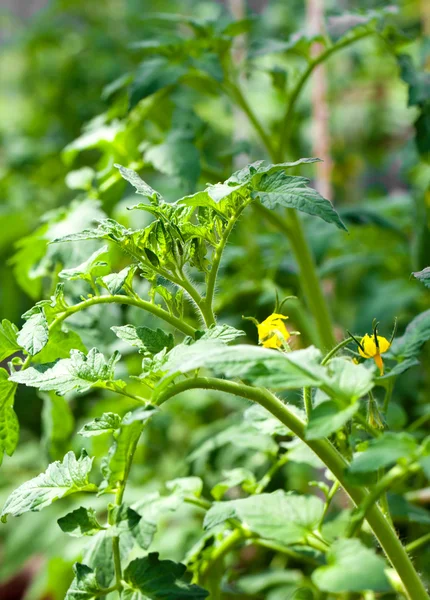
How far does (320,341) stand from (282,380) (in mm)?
570

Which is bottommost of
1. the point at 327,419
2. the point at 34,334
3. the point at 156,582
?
the point at 156,582

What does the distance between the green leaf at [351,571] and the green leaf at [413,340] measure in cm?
15

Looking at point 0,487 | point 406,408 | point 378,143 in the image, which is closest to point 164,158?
point 406,408

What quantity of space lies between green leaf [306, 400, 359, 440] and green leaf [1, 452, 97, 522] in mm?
199

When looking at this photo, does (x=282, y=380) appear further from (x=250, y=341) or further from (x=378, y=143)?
(x=378, y=143)

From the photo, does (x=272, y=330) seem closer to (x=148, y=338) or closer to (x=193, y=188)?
(x=148, y=338)

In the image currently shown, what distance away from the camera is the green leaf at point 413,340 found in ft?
1.71

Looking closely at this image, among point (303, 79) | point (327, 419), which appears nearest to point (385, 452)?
point (327, 419)

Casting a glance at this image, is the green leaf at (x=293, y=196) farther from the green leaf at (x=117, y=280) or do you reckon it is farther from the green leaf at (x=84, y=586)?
the green leaf at (x=84, y=586)

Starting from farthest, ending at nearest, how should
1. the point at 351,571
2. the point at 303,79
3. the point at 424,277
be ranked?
the point at 303,79 → the point at 424,277 → the point at 351,571

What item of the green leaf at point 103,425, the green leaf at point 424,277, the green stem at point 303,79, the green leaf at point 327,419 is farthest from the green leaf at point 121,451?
the green stem at point 303,79

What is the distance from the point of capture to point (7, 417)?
0.60 metres

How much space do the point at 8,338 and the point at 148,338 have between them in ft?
0.39

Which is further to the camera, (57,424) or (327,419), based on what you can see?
(57,424)
